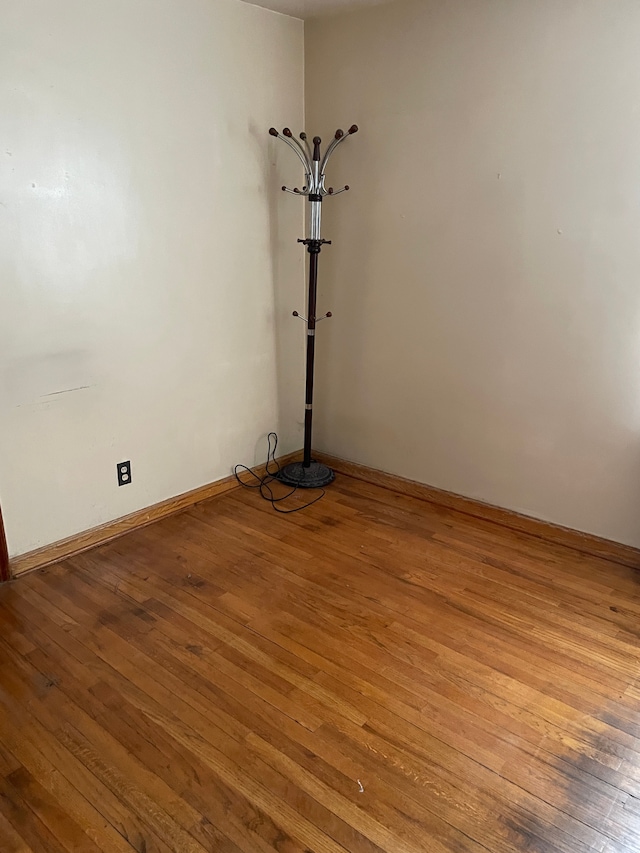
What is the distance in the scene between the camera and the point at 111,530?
2.71 meters

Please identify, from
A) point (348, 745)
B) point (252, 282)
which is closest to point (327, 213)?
point (252, 282)

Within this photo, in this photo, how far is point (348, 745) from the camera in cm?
167

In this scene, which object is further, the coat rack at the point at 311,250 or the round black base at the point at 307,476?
the round black base at the point at 307,476

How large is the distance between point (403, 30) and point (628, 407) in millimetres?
1892

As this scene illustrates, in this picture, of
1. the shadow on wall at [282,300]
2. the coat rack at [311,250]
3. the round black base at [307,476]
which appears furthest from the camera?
the round black base at [307,476]

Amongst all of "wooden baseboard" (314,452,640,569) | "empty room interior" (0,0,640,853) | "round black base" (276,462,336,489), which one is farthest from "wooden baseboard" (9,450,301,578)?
"wooden baseboard" (314,452,640,569)

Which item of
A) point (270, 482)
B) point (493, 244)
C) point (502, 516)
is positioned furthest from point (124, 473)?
point (493, 244)

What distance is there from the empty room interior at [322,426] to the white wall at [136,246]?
0.5 inches

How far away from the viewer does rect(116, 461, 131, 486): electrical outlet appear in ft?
8.93

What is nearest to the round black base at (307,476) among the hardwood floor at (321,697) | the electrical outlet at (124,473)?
the hardwood floor at (321,697)

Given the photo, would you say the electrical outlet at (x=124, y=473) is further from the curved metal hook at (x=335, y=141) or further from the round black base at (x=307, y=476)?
the curved metal hook at (x=335, y=141)

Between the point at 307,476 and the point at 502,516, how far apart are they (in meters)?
1.01

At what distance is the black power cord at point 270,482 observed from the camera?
10.2 ft

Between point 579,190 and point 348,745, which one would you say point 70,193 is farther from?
point 348,745
